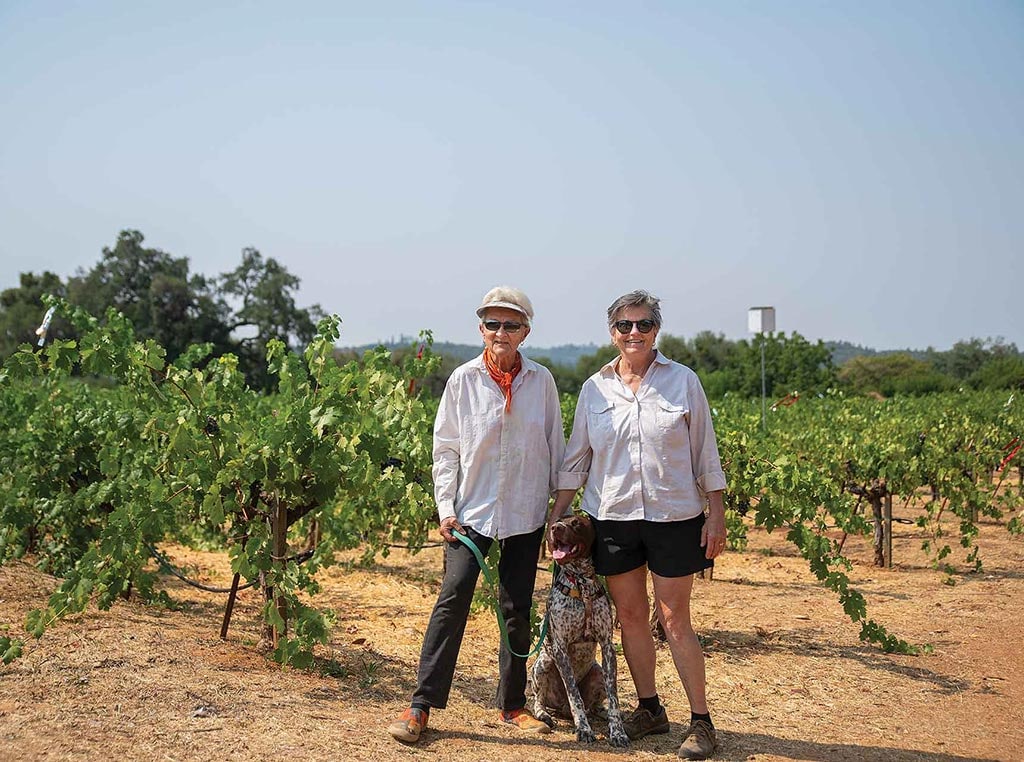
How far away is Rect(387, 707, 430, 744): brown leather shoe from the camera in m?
4.05

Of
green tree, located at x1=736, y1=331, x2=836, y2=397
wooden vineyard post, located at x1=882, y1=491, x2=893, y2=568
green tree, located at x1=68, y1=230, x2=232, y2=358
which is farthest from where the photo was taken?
green tree, located at x1=68, y1=230, x2=232, y2=358

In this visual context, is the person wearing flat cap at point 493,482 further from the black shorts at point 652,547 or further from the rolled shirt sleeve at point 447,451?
the black shorts at point 652,547

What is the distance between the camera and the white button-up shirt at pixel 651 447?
401 centimetres

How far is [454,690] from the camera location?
507 centimetres

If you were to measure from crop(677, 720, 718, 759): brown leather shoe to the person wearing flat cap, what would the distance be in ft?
2.00

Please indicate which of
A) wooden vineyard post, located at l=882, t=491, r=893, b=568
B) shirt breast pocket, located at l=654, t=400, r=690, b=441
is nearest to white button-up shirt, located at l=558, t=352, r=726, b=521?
shirt breast pocket, located at l=654, t=400, r=690, b=441

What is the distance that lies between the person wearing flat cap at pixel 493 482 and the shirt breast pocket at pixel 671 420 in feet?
1.48

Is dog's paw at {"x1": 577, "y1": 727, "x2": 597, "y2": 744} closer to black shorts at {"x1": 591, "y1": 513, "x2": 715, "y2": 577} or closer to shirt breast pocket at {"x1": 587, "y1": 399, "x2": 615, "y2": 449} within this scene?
black shorts at {"x1": 591, "y1": 513, "x2": 715, "y2": 577}

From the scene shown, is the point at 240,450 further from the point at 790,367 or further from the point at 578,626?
the point at 790,367

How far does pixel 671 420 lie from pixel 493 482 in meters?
0.81

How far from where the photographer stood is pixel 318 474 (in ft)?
16.0

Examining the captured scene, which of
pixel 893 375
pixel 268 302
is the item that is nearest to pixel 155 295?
pixel 268 302

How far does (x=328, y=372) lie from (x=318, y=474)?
643mm


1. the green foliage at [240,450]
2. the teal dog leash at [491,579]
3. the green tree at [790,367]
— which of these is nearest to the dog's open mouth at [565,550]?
the teal dog leash at [491,579]
